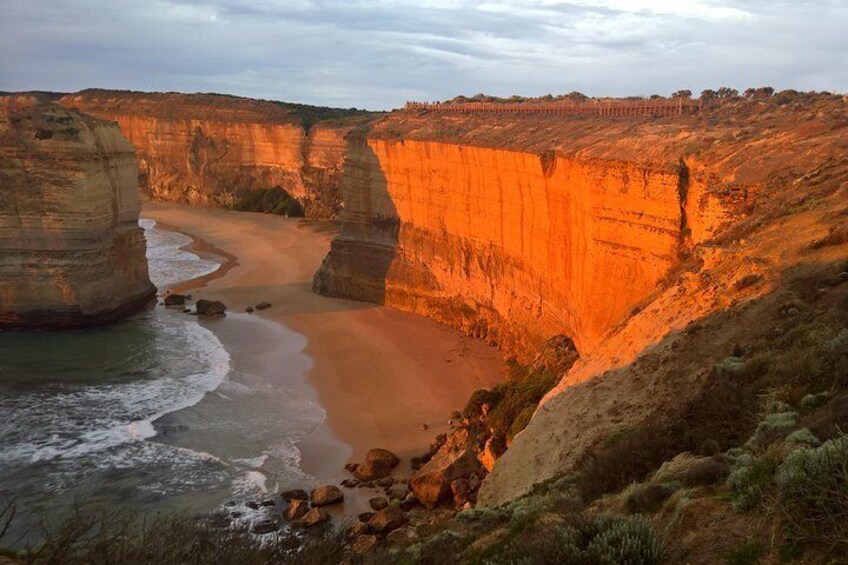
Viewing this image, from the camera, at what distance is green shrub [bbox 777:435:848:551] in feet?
16.3

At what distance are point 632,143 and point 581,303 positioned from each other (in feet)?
13.9

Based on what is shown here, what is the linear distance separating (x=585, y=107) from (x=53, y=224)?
20827mm

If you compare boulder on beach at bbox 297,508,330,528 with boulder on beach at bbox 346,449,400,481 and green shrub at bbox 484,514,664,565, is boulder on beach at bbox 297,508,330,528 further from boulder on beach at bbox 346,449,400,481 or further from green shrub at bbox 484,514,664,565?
green shrub at bbox 484,514,664,565

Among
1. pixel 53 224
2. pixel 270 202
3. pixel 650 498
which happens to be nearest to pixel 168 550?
pixel 650 498

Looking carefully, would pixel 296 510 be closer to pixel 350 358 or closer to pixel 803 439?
pixel 803 439

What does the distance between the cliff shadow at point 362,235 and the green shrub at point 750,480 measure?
2661 cm

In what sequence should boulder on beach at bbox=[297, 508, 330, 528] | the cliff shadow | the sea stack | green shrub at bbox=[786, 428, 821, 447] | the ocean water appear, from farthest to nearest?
the cliff shadow < the sea stack < the ocean water < boulder on beach at bbox=[297, 508, 330, 528] < green shrub at bbox=[786, 428, 821, 447]

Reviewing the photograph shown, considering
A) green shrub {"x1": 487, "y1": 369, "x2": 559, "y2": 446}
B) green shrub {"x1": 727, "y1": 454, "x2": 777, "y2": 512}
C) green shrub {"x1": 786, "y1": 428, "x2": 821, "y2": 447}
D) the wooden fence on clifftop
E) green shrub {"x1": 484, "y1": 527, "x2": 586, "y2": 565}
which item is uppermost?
the wooden fence on clifftop

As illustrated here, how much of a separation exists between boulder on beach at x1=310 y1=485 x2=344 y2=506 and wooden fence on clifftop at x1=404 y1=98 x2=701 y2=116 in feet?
53.0

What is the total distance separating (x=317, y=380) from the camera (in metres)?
23.0

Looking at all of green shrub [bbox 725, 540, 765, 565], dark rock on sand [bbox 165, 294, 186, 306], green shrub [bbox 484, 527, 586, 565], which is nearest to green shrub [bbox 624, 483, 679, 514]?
green shrub [bbox 484, 527, 586, 565]

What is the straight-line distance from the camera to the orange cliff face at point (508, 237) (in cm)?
1684

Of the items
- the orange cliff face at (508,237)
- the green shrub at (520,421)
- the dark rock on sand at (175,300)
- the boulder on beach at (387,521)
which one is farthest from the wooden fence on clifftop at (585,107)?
the boulder on beach at (387,521)

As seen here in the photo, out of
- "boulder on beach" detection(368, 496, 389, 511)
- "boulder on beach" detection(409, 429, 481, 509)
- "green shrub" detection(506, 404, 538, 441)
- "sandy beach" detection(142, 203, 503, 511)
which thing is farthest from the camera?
"sandy beach" detection(142, 203, 503, 511)
